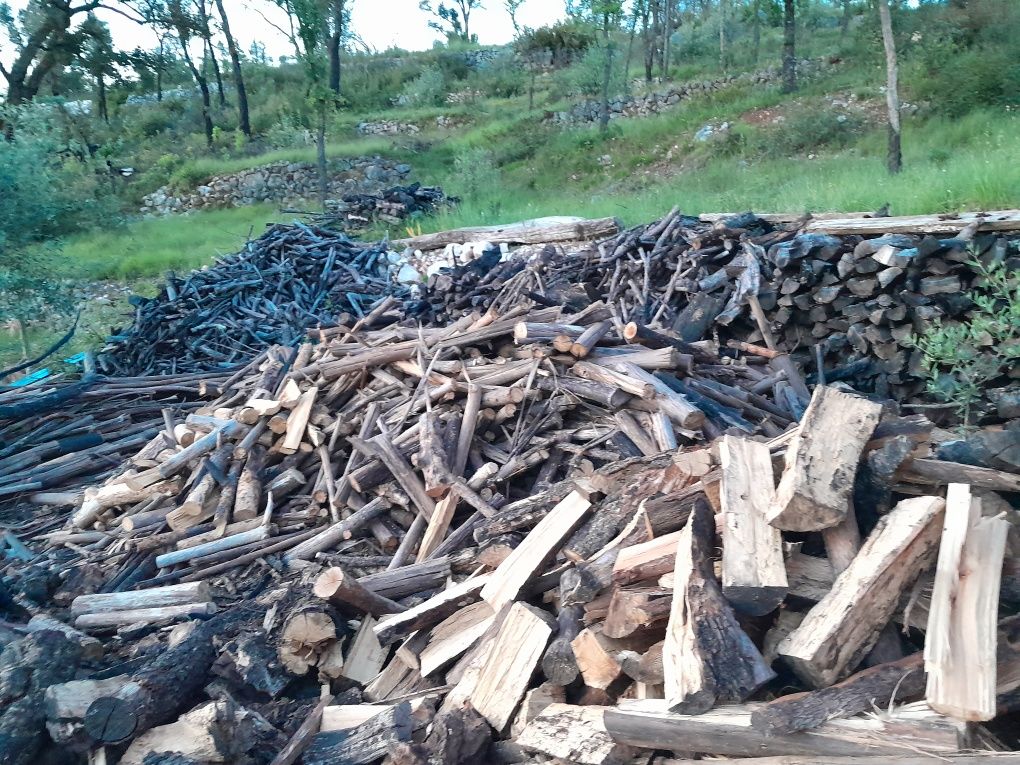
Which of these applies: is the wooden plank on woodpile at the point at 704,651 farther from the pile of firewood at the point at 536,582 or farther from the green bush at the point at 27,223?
the green bush at the point at 27,223

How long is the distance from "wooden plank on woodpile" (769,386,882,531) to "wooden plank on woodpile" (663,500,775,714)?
0.39 meters

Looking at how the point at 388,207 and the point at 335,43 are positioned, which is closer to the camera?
the point at 388,207

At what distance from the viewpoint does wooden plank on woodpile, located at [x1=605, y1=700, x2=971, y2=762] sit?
2092mm

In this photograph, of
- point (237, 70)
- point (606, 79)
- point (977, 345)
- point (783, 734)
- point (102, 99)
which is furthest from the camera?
point (102, 99)

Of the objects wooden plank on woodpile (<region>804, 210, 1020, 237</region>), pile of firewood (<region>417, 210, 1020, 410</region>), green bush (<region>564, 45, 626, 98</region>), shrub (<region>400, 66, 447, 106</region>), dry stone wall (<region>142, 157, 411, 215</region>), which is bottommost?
pile of firewood (<region>417, 210, 1020, 410</region>)

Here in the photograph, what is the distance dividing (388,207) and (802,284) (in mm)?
11724

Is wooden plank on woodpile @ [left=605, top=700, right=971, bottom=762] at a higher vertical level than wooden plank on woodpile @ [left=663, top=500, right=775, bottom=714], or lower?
lower

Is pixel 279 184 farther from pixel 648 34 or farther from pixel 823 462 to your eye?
pixel 823 462

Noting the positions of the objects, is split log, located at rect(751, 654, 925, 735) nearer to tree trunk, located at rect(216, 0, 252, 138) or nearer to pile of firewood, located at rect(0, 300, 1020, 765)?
pile of firewood, located at rect(0, 300, 1020, 765)

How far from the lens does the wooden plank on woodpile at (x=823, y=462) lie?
267 centimetres

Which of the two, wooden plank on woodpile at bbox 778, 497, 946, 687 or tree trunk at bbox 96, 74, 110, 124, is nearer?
wooden plank on woodpile at bbox 778, 497, 946, 687

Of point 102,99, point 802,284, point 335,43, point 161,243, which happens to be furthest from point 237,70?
point 802,284

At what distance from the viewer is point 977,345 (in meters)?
6.04

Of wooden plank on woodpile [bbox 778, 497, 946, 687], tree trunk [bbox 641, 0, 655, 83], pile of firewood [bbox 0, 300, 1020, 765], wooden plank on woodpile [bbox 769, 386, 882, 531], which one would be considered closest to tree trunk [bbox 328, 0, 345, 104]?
tree trunk [bbox 641, 0, 655, 83]
